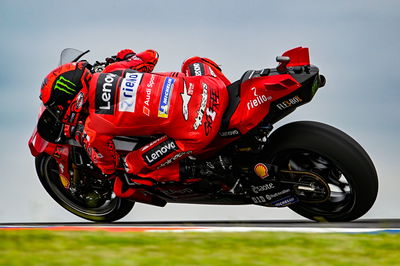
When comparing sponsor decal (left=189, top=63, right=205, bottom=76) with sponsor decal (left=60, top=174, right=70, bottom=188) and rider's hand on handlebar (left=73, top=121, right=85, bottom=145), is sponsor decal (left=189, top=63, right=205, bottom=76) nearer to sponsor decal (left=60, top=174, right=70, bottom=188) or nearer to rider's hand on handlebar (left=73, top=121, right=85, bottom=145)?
rider's hand on handlebar (left=73, top=121, right=85, bottom=145)

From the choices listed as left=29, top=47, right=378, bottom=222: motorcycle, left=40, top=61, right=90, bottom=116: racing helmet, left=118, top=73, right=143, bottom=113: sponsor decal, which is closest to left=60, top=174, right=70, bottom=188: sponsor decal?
left=29, top=47, right=378, bottom=222: motorcycle

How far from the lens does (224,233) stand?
390 centimetres

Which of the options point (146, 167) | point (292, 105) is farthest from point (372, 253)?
point (146, 167)

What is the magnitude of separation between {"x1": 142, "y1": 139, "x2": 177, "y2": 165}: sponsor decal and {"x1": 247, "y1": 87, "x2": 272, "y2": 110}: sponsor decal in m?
0.70

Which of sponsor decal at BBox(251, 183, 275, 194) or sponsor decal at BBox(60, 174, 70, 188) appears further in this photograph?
sponsor decal at BBox(60, 174, 70, 188)

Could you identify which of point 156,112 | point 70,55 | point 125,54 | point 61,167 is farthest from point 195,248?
point 70,55

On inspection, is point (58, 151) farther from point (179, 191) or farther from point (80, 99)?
point (179, 191)

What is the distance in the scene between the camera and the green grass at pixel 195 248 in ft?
9.92

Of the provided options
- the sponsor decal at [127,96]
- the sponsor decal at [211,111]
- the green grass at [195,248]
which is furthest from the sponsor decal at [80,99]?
the green grass at [195,248]

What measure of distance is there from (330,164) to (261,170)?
1.83 feet

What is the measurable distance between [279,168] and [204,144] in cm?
67

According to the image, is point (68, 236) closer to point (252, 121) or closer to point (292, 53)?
point (252, 121)

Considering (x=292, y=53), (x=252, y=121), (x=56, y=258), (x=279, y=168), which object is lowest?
(x=56, y=258)

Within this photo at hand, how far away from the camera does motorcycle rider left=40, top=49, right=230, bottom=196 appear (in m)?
4.66
